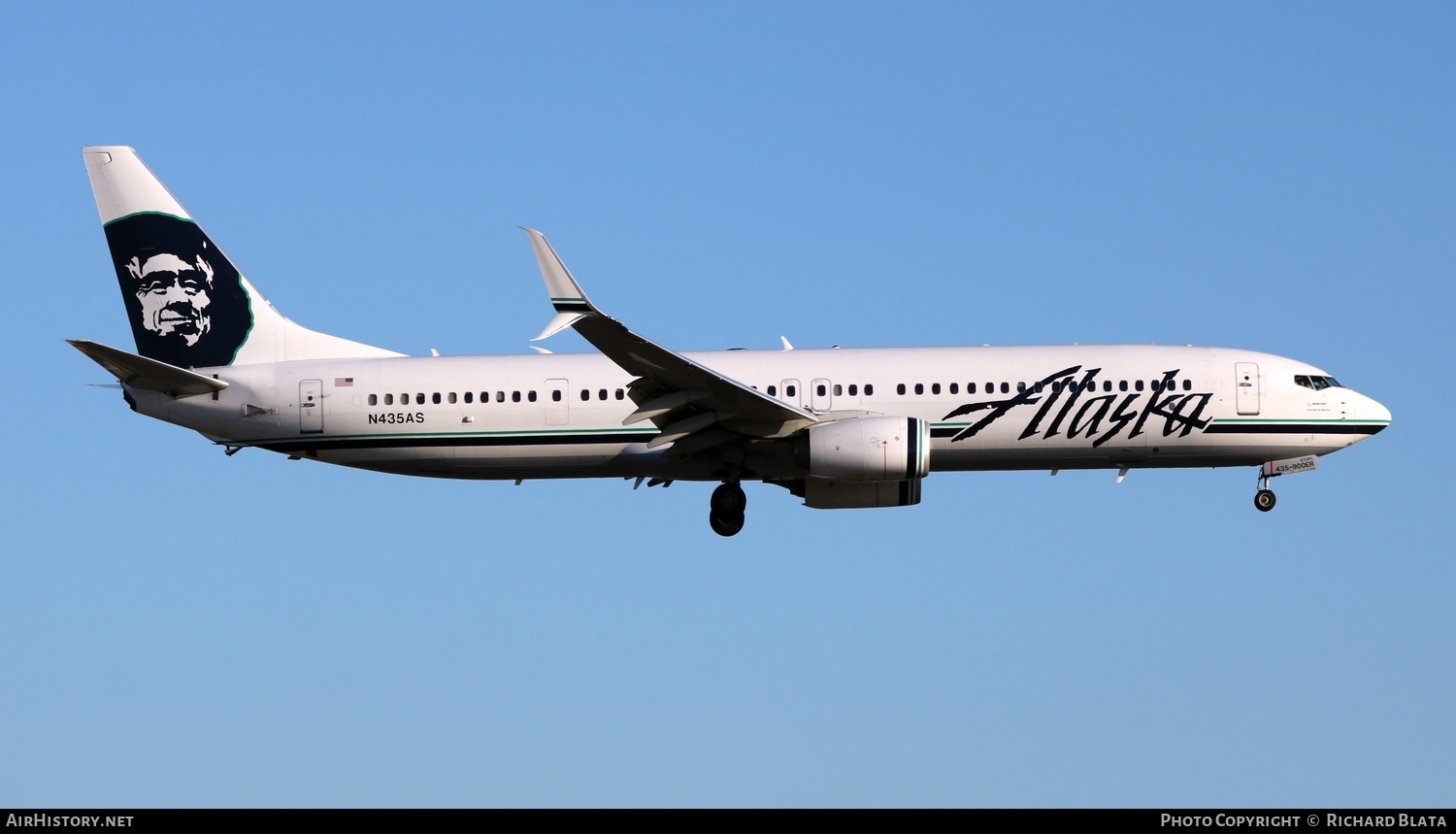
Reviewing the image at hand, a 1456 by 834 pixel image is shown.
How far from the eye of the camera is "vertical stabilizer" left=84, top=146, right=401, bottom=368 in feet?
140

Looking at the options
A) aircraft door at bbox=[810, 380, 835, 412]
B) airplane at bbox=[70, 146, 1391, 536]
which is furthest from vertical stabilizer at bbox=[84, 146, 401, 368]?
aircraft door at bbox=[810, 380, 835, 412]

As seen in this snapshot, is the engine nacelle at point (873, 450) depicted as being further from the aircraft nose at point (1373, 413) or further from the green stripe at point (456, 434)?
the aircraft nose at point (1373, 413)

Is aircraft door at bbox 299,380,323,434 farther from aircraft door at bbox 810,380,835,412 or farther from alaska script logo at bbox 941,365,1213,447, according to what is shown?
alaska script logo at bbox 941,365,1213,447

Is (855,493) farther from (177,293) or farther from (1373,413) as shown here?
(177,293)

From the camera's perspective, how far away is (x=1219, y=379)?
40000mm

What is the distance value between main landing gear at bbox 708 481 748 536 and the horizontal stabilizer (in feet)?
38.6

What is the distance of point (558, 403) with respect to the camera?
40.2 meters

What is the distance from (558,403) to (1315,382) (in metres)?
17.2

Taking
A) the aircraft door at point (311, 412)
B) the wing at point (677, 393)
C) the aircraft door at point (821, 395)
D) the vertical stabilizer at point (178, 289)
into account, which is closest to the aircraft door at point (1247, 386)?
the aircraft door at point (821, 395)

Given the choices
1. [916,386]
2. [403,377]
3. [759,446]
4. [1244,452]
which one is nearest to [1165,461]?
[1244,452]

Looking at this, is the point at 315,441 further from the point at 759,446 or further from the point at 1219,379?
the point at 1219,379

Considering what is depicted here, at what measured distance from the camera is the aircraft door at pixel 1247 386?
39.8 meters

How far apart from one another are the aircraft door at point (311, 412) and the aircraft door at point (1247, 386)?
20.8 metres
